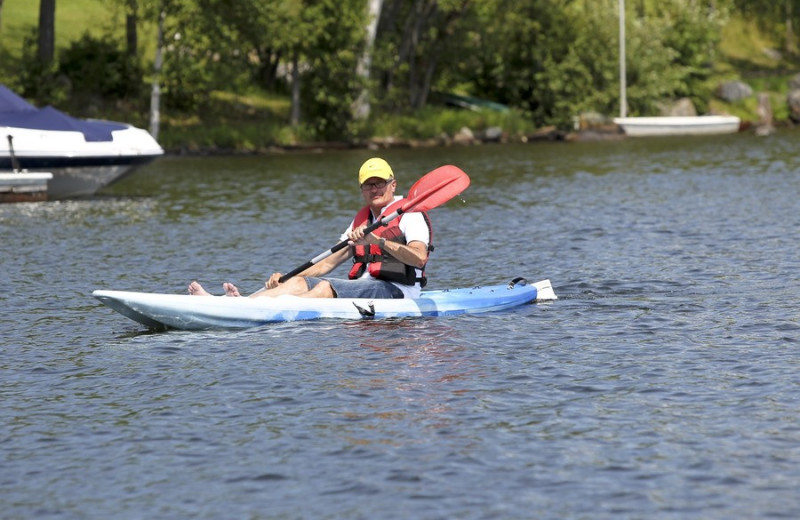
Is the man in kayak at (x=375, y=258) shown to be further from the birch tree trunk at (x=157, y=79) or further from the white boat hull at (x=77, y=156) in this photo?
the birch tree trunk at (x=157, y=79)

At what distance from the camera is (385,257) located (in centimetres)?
1256

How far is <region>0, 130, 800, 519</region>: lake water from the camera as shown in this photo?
772cm

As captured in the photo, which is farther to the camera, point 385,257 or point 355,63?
point 355,63

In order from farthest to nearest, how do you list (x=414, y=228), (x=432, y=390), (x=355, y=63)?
1. (x=355, y=63)
2. (x=414, y=228)
3. (x=432, y=390)

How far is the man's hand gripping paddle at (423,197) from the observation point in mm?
12281

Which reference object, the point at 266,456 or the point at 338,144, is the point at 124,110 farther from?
the point at 266,456

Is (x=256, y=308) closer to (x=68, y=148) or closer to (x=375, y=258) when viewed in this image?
(x=375, y=258)

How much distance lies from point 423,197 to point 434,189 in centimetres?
40

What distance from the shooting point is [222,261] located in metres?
18.0

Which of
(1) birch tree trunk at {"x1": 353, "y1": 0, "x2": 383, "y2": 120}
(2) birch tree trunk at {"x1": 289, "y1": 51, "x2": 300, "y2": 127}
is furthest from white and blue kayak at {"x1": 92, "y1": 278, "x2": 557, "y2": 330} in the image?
(1) birch tree trunk at {"x1": 353, "y1": 0, "x2": 383, "y2": 120}

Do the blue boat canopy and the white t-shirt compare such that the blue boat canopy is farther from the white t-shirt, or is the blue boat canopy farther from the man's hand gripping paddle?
the white t-shirt

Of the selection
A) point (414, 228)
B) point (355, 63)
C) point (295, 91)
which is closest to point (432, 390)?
point (414, 228)

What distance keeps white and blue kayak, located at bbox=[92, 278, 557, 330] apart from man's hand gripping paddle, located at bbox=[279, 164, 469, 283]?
0.43m

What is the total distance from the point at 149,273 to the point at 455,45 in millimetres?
35379
